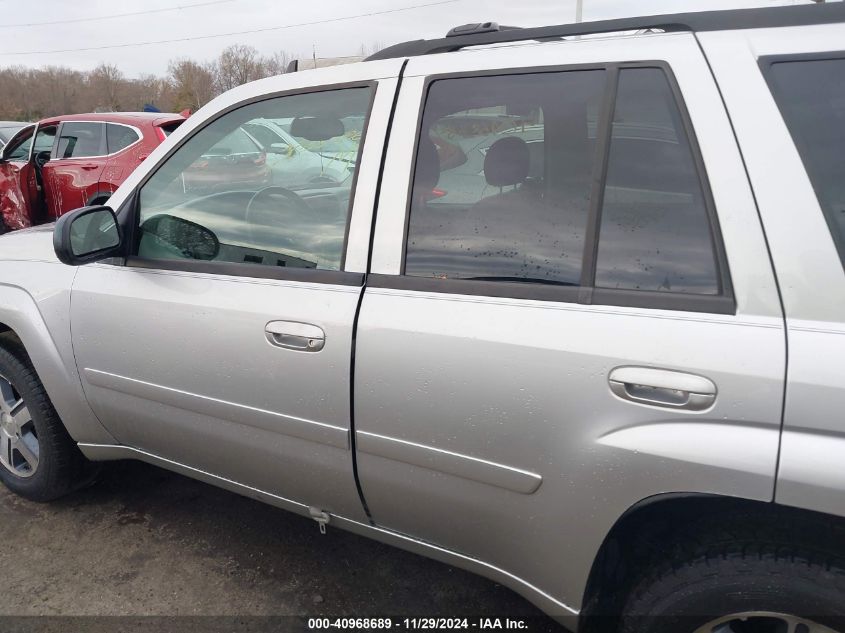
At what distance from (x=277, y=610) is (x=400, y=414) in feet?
3.49

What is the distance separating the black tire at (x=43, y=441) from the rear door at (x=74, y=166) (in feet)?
16.9

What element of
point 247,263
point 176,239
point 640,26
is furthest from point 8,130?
point 640,26

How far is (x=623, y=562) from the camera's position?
171 centimetres

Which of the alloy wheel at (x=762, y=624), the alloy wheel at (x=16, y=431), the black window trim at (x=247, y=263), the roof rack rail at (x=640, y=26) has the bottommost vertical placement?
the alloy wheel at (x=16, y=431)

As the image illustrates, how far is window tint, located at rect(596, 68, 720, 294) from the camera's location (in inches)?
58.3

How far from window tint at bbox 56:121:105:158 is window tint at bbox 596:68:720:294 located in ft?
24.3

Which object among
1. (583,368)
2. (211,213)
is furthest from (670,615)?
(211,213)

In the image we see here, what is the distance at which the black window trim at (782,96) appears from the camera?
135 centimetres

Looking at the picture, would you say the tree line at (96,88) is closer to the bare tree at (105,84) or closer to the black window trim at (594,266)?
the bare tree at (105,84)

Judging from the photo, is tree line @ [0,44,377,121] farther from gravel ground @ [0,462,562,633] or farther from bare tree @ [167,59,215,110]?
gravel ground @ [0,462,562,633]

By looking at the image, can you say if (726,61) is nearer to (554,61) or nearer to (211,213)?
(554,61)

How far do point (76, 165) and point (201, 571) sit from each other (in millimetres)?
6463

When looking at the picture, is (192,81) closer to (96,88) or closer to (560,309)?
(96,88)

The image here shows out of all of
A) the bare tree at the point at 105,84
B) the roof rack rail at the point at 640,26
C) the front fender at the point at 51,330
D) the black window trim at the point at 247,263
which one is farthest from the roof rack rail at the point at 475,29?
the bare tree at the point at 105,84
